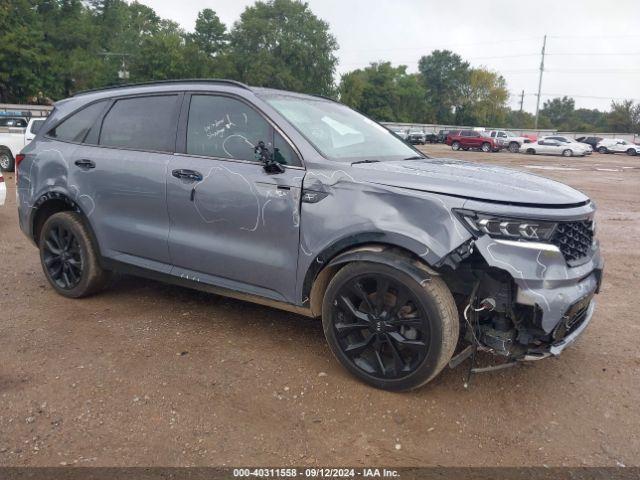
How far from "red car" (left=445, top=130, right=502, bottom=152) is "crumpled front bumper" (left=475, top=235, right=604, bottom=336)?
39.6 metres

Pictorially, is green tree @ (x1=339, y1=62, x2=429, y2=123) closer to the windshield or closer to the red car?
the red car

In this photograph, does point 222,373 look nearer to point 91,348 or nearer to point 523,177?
point 91,348

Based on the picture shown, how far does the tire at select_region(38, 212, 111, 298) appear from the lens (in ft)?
15.0

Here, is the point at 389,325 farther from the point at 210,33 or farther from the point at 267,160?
the point at 210,33

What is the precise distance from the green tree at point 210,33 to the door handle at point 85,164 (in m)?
73.5

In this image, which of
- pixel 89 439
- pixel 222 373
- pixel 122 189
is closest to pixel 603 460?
pixel 222 373

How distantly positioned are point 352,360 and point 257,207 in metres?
1.14

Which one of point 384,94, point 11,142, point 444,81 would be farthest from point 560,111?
point 11,142

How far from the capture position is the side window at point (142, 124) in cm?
414

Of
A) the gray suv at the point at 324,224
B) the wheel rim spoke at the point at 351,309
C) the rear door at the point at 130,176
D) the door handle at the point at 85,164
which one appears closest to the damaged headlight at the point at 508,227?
the gray suv at the point at 324,224

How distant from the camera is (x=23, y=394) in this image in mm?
3201

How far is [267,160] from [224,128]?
583 millimetres

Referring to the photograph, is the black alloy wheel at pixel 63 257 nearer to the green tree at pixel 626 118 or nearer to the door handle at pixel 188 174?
the door handle at pixel 188 174

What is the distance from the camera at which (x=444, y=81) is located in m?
97.6
